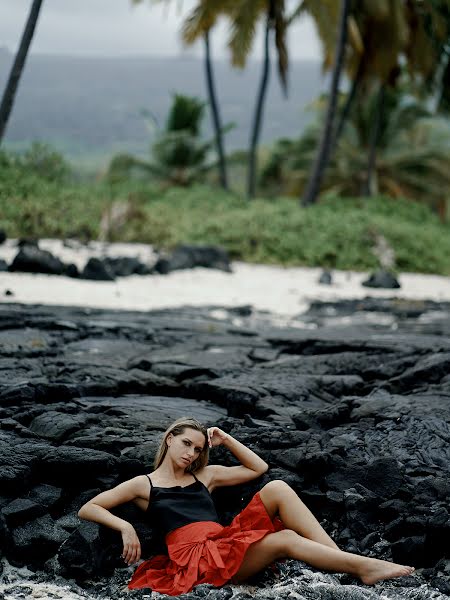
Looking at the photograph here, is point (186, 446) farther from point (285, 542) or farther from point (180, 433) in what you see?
point (285, 542)

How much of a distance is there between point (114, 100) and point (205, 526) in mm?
119144

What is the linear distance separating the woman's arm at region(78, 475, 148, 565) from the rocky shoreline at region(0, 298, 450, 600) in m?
0.05

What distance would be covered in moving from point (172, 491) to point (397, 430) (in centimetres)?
145

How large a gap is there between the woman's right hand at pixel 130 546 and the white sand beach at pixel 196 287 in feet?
19.0

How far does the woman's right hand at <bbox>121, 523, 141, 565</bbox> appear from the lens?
333 centimetres

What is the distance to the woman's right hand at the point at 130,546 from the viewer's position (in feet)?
10.9

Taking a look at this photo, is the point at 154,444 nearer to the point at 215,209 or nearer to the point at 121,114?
the point at 215,209

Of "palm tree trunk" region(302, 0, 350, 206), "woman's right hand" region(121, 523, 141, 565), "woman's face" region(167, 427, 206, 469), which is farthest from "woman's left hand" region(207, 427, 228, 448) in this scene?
"palm tree trunk" region(302, 0, 350, 206)

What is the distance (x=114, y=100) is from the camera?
387ft

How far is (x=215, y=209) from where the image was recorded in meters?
18.2

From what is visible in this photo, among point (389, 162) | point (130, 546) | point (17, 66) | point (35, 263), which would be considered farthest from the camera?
point (389, 162)

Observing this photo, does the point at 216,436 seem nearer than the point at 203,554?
No

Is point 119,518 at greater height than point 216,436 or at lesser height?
lesser

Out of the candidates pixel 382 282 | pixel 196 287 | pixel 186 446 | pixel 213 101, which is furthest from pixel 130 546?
pixel 213 101
